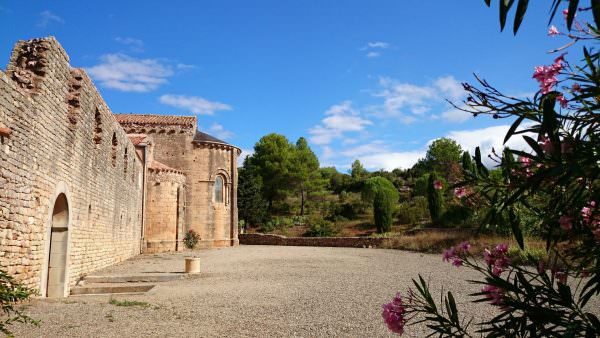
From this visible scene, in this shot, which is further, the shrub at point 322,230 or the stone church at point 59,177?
the shrub at point 322,230

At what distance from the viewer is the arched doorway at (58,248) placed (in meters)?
9.05

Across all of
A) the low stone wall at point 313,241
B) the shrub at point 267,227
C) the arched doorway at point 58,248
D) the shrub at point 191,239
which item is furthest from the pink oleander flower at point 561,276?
the shrub at point 267,227

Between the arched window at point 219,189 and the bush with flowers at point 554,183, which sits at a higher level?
the arched window at point 219,189

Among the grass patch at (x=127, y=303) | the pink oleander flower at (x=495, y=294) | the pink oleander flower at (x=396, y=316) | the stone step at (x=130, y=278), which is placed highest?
the pink oleander flower at (x=495, y=294)

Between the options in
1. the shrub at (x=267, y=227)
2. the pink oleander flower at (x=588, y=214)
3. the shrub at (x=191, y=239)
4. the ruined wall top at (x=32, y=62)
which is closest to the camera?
the pink oleander flower at (x=588, y=214)

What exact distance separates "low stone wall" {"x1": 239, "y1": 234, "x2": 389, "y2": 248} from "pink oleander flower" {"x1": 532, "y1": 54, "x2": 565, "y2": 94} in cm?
2431

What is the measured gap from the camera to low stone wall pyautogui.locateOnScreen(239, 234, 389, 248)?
86.2 ft

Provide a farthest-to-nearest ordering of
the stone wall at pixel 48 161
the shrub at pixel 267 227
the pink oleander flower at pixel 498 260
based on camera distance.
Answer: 1. the shrub at pixel 267 227
2. the stone wall at pixel 48 161
3. the pink oleander flower at pixel 498 260

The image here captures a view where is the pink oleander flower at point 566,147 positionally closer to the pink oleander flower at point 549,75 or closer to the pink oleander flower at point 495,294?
the pink oleander flower at point 549,75

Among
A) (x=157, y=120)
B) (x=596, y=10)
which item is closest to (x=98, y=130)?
(x=596, y=10)

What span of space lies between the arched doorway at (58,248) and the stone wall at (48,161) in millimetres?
140

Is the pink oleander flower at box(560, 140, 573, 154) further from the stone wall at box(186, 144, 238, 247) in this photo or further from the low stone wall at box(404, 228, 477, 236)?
the stone wall at box(186, 144, 238, 247)

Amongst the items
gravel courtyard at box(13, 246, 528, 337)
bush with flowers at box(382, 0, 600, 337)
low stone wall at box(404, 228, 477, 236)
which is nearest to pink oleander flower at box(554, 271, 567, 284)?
bush with flowers at box(382, 0, 600, 337)

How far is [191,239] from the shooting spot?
82.3 ft
